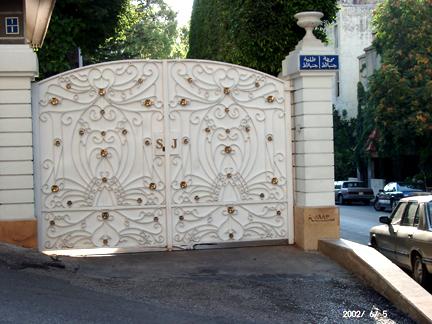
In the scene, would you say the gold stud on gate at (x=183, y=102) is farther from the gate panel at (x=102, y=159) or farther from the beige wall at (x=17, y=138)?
the beige wall at (x=17, y=138)

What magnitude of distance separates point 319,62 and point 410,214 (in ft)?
11.2

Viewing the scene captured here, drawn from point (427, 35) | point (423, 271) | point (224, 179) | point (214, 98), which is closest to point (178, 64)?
point (214, 98)

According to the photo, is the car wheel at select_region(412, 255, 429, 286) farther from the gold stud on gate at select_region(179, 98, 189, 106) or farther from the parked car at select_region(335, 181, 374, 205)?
the parked car at select_region(335, 181, 374, 205)

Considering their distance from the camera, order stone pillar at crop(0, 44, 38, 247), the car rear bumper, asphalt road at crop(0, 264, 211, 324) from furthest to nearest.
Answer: the car rear bumper, stone pillar at crop(0, 44, 38, 247), asphalt road at crop(0, 264, 211, 324)

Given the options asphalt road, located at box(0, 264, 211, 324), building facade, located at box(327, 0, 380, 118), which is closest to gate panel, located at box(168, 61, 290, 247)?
asphalt road, located at box(0, 264, 211, 324)

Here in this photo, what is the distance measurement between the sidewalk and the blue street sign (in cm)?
264

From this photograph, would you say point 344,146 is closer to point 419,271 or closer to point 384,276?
point 419,271

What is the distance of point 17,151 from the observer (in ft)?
28.4

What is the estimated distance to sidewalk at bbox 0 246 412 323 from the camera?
6594 millimetres

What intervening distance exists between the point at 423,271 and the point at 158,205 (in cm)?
415

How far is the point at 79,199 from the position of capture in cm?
903

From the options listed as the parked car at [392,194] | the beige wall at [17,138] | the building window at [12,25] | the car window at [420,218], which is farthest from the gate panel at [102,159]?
the parked car at [392,194]

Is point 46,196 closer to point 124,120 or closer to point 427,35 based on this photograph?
point 124,120

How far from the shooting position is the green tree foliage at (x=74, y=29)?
1894 cm
